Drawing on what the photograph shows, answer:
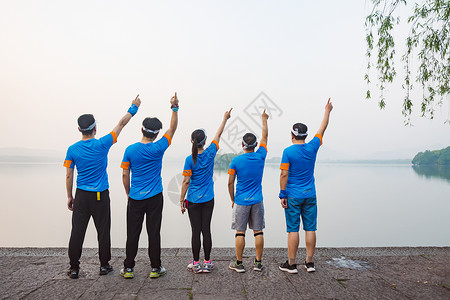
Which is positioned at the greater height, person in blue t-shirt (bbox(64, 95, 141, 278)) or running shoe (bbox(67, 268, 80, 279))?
person in blue t-shirt (bbox(64, 95, 141, 278))

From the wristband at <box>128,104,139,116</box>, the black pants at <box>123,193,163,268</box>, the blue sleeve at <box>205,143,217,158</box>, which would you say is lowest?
the black pants at <box>123,193,163,268</box>

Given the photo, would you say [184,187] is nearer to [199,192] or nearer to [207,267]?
[199,192]

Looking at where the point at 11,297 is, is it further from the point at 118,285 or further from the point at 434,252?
the point at 434,252

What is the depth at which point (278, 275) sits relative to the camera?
14.4 feet

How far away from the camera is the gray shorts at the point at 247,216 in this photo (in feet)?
14.8

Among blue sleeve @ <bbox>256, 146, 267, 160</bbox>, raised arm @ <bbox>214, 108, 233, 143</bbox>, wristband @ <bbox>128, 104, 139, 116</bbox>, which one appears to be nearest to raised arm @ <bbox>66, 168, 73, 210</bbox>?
wristband @ <bbox>128, 104, 139, 116</bbox>

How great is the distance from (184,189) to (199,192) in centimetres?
22

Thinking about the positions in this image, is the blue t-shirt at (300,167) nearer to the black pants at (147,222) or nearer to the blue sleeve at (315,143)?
the blue sleeve at (315,143)

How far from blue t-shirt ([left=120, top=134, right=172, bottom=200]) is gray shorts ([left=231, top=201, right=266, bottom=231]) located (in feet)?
3.85

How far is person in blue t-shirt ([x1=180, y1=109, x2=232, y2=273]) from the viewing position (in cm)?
437

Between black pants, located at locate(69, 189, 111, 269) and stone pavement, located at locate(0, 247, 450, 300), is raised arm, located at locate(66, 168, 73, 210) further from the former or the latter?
stone pavement, located at locate(0, 247, 450, 300)

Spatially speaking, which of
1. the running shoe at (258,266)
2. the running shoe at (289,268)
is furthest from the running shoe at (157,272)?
the running shoe at (289,268)

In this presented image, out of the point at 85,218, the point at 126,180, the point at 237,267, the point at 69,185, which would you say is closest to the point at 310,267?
the point at 237,267

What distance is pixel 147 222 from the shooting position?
432 centimetres
